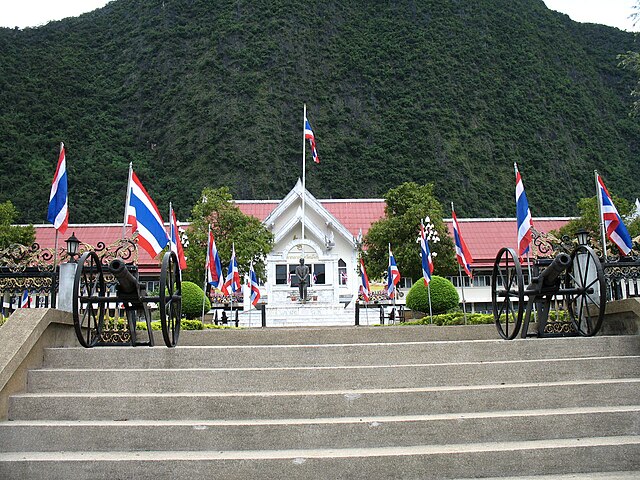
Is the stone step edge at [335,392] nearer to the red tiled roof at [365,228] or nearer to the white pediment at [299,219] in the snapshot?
the white pediment at [299,219]

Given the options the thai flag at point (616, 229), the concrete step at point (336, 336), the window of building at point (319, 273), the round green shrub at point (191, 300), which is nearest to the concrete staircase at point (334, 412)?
the concrete step at point (336, 336)

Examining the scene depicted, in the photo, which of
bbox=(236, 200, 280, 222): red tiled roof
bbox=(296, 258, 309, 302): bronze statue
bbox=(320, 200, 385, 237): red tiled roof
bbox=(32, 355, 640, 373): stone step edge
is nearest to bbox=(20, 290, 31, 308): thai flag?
bbox=(32, 355, 640, 373): stone step edge

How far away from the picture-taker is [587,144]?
85.4 metres

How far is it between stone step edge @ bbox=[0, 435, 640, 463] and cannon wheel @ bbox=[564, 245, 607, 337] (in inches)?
96.7

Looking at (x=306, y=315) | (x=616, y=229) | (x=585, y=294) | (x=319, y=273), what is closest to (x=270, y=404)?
(x=585, y=294)

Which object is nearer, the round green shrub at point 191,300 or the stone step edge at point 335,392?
the stone step edge at point 335,392

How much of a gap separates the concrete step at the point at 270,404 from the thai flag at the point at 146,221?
4230 mm

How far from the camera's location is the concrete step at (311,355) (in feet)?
24.6

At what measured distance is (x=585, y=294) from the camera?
28.0ft

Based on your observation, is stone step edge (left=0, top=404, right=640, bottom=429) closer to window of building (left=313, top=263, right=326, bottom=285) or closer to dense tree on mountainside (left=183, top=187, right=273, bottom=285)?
dense tree on mountainside (left=183, top=187, right=273, bottom=285)

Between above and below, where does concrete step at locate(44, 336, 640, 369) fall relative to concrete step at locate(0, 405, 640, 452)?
above

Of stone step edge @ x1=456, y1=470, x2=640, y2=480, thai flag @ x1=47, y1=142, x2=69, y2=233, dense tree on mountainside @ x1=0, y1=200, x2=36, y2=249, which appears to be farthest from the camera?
dense tree on mountainside @ x1=0, y1=200, x2=36, y2=249

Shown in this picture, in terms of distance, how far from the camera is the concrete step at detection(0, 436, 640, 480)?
5527mm

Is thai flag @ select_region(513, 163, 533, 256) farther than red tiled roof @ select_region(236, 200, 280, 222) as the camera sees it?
No
